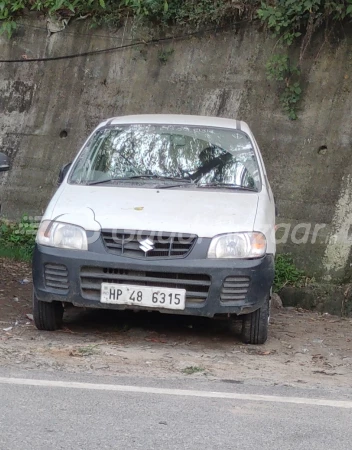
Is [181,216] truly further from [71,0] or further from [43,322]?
[71,0]

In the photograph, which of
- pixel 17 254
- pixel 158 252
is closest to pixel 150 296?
pixel 158 252

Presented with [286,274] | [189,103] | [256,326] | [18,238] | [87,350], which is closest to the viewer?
[87,350]

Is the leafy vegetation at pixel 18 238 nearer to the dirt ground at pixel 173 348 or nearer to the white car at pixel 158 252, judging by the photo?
the dirt ground at pixel 173 348

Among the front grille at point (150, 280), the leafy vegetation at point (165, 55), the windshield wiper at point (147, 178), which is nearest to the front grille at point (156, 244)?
the front grille at point (150, 280)

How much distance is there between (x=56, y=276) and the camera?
663 centimetres

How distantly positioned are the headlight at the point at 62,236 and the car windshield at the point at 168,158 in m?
0.83

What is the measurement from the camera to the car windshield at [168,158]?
746 centimetres

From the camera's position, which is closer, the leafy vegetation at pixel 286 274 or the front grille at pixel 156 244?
the front grille at pixel 156 244

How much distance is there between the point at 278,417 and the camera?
4.93 meters

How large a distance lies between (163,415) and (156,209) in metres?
2.26

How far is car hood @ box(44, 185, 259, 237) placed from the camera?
6535mm

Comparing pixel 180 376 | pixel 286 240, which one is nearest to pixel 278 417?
pixel 180 376

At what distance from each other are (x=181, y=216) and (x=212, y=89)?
4.95m

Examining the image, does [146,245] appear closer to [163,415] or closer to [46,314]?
[46,314]
